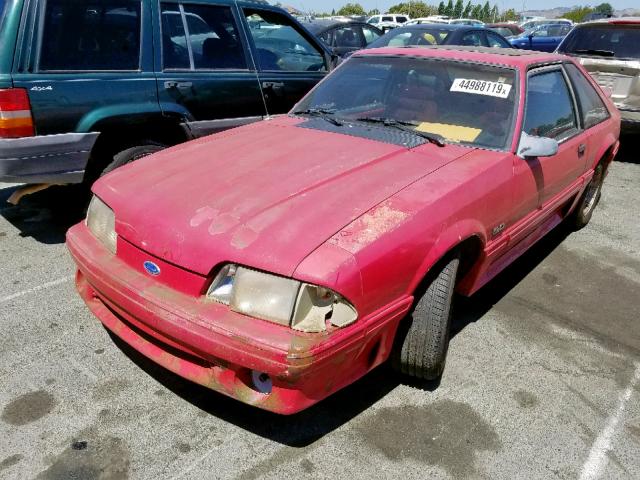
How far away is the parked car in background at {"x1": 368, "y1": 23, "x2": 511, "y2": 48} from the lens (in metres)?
8.53

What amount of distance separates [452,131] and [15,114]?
2.71 m

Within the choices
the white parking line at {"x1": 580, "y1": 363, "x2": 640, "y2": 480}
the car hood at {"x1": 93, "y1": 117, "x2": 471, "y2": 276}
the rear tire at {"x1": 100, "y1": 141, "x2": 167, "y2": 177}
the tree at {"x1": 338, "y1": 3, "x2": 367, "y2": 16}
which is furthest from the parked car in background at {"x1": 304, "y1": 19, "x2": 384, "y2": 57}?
the tree at {"x1": 338, "y1": 3, "x2": 367, "y2": 16}

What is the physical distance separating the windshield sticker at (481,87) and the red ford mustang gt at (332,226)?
0.4 inches

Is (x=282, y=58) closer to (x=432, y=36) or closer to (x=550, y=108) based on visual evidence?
(x=550, y=108)

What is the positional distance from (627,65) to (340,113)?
196 inches

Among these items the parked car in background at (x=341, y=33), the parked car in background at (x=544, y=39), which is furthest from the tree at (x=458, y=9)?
the parked car in background at (x=341, y=33)

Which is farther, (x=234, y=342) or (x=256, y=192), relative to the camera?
(x=256, y=192)

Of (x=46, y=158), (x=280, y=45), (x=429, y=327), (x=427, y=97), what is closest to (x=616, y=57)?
(x=280, y=45)

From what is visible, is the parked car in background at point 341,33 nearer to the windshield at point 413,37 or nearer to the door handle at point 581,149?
the windshield at point 413,37

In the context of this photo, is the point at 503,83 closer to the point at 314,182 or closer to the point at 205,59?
the point at 314,182

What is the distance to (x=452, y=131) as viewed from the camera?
121 inches

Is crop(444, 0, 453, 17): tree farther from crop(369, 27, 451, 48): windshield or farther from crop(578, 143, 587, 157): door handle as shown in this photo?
crop(578, 143, 587, 157): door handle

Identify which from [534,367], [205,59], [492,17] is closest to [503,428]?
[534,367]

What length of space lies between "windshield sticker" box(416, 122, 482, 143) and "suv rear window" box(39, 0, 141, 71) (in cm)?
227
